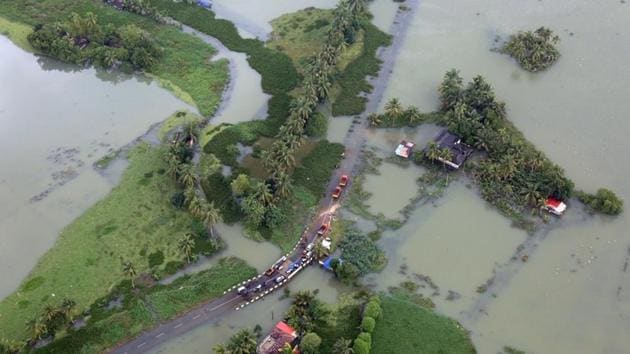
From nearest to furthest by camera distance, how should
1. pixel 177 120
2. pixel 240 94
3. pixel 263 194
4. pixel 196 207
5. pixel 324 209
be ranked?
pixel 196 207
pixel 263 194
pixel 324 209
pixel 177 120
pixel 240 94

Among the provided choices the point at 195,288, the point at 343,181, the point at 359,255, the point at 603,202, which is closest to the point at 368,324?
the point at 359,255

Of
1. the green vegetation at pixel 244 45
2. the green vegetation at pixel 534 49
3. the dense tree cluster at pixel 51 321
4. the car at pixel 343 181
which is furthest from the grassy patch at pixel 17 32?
the green vegetation at pixel 534 49

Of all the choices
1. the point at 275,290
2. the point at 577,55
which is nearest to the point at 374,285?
the point at 275,290

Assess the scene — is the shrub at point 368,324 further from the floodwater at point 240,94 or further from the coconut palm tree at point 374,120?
the floodwater at point 240,94

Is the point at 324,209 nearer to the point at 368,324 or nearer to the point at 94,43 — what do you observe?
the point at 368,324

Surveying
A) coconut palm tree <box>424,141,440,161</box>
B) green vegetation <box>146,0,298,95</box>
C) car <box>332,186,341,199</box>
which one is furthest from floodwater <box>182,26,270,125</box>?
coconut palm tree <box>424,141,440,161</box>

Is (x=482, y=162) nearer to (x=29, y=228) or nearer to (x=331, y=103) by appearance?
(x=331, y=103)

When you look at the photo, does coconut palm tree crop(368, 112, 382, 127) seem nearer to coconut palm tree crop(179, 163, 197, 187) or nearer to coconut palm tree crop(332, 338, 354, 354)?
coconut palm tree crop(179, 163, 197, 187)
